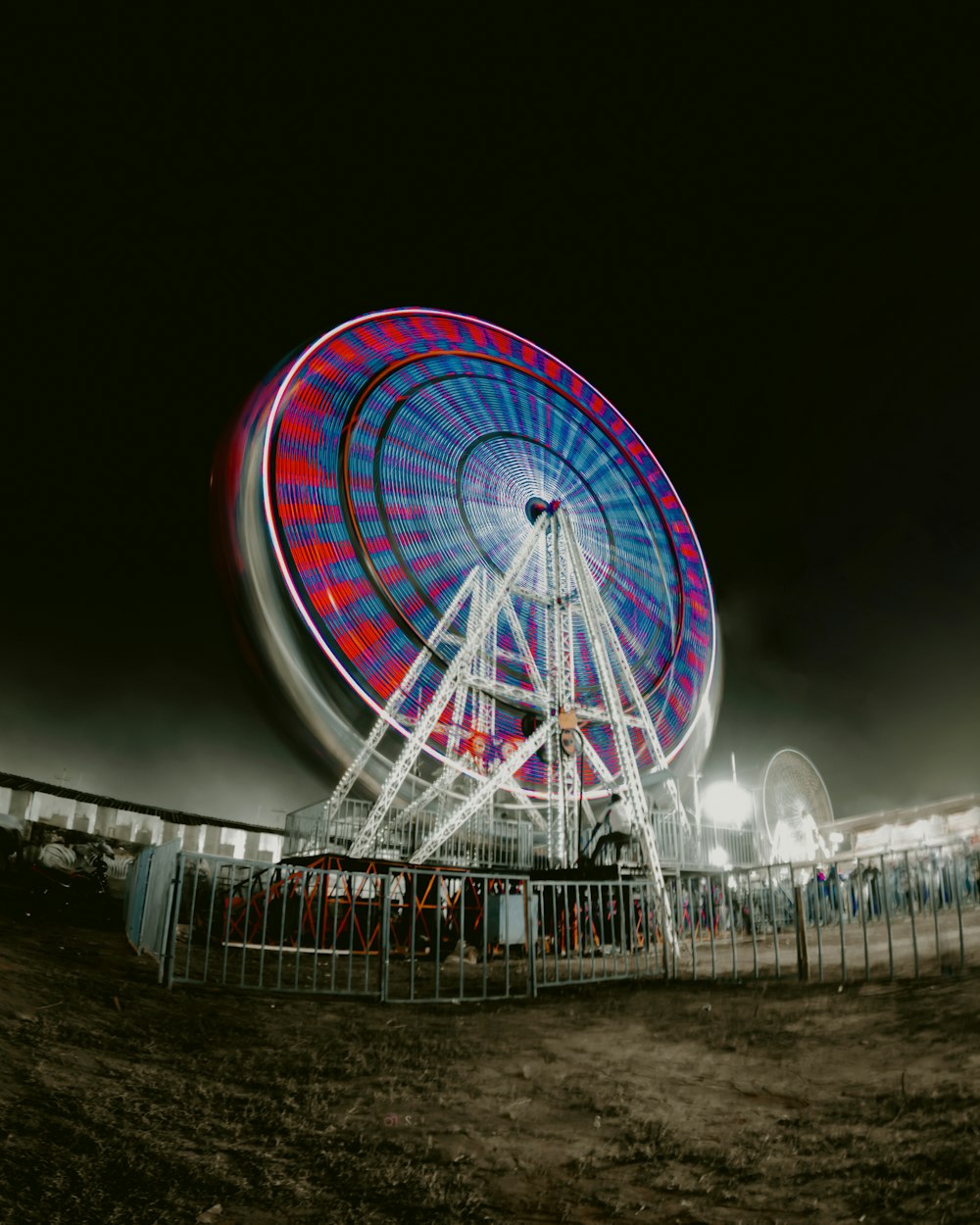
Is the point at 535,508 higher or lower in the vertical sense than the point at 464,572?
higher

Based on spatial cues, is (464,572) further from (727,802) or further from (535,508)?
(727,802)

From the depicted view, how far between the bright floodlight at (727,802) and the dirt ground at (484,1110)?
2497cm

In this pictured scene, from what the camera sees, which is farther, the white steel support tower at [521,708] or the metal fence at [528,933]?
the white steel support tower at [521,708]

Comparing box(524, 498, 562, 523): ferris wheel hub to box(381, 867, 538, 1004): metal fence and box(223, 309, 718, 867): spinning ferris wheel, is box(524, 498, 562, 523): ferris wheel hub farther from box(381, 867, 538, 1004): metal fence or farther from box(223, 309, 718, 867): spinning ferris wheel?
box(381, 867, 538, 1004): metal fence

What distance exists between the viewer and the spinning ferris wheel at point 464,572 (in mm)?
14969

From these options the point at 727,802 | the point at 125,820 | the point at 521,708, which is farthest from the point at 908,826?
the point at 125,820

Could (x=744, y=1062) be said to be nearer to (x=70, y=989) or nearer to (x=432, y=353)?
(x=70, y=989)

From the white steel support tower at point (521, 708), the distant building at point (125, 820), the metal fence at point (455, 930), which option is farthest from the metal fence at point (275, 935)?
the distant building at point (125, 820)

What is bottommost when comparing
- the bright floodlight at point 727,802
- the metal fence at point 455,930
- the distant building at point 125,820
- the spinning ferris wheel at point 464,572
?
the metal fence at point 455,930

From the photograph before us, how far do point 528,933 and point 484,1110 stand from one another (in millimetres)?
3477

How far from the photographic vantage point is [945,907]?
34.6 ft

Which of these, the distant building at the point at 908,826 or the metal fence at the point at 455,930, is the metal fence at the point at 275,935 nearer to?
the metal fence at the point at 455,930

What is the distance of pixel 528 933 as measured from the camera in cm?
697

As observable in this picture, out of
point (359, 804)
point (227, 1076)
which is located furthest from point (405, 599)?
point (227, 1076)
